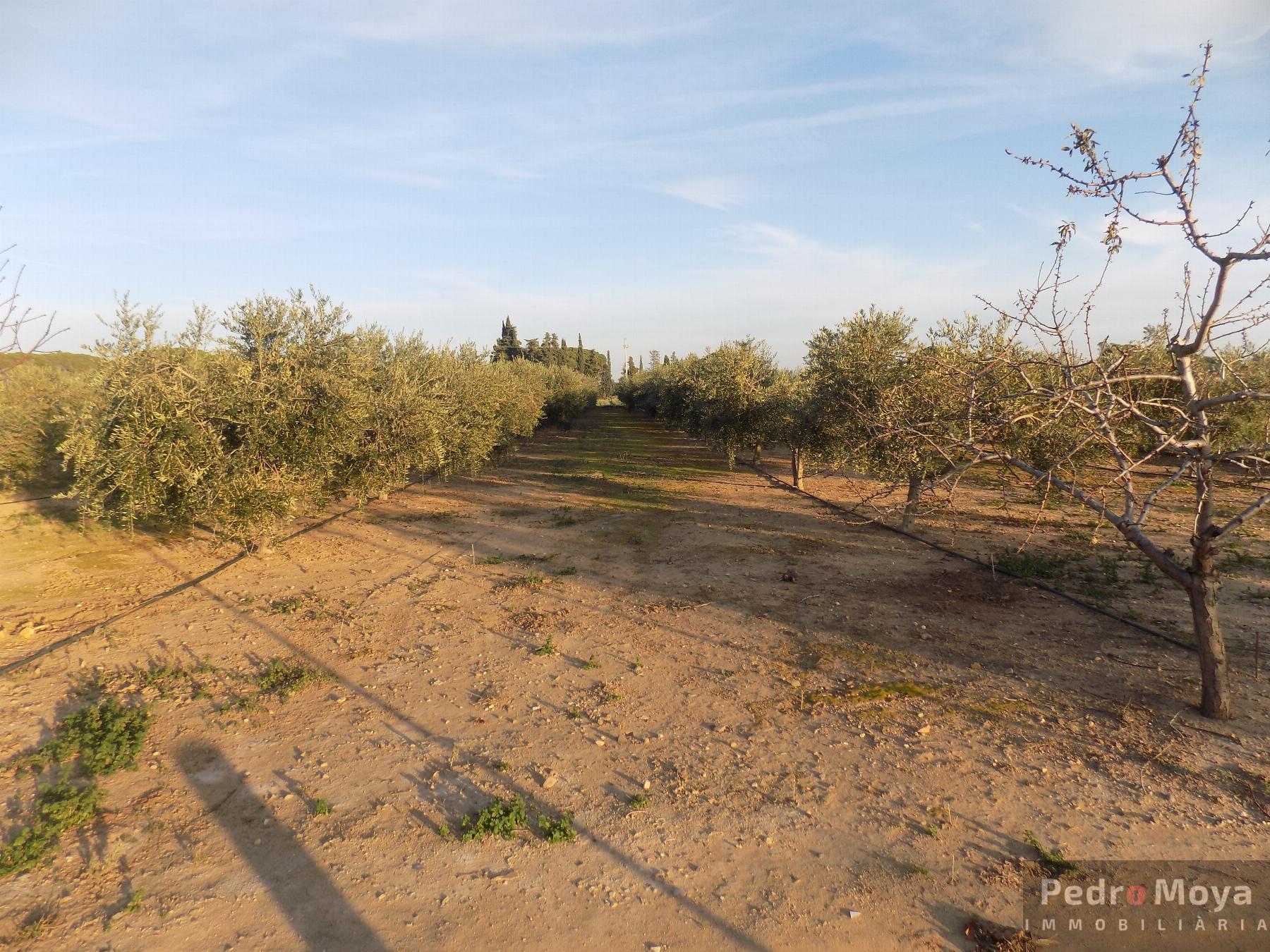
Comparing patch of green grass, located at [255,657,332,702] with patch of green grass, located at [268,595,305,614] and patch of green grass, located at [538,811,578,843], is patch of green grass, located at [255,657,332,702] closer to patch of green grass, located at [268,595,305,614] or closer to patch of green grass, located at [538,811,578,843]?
patch of green grass, located at [268,595,305,614]

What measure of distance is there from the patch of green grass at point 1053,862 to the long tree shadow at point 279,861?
6198 mm

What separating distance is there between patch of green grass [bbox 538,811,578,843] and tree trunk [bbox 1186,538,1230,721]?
816cm

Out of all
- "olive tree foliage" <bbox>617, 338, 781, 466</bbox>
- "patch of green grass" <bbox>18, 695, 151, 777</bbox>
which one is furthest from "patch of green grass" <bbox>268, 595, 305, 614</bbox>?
"olive tree foliage" <bbox>617, 338, 781, 466</bbox>

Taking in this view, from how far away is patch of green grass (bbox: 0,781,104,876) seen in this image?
19.3ft

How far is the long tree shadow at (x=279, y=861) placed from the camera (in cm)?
522

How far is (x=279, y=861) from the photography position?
6.02m

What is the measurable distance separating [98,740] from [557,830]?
658 centimetres

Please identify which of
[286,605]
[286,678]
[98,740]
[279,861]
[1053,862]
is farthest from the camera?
[286,605]

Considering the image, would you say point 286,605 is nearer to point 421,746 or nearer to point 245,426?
point 245,426

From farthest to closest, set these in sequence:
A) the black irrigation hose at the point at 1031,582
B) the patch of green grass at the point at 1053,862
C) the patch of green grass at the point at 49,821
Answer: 1. the black irrigation hose at the point at 1031,582
2. the patch of green grass at the point at 49,821
3. the patch of green grass at the point at 1053,862

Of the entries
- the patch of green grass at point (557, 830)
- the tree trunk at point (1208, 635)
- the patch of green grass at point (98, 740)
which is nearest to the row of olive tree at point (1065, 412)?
the tree trunk at point (1208, 635)

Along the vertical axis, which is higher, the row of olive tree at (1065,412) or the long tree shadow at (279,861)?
the row of olive tree at (1065,412)

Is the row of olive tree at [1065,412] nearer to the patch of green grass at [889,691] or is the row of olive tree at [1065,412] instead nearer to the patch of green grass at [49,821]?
the patch of green grass at [889,691]

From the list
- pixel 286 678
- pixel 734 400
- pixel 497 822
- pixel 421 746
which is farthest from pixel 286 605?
pixel 734 400
